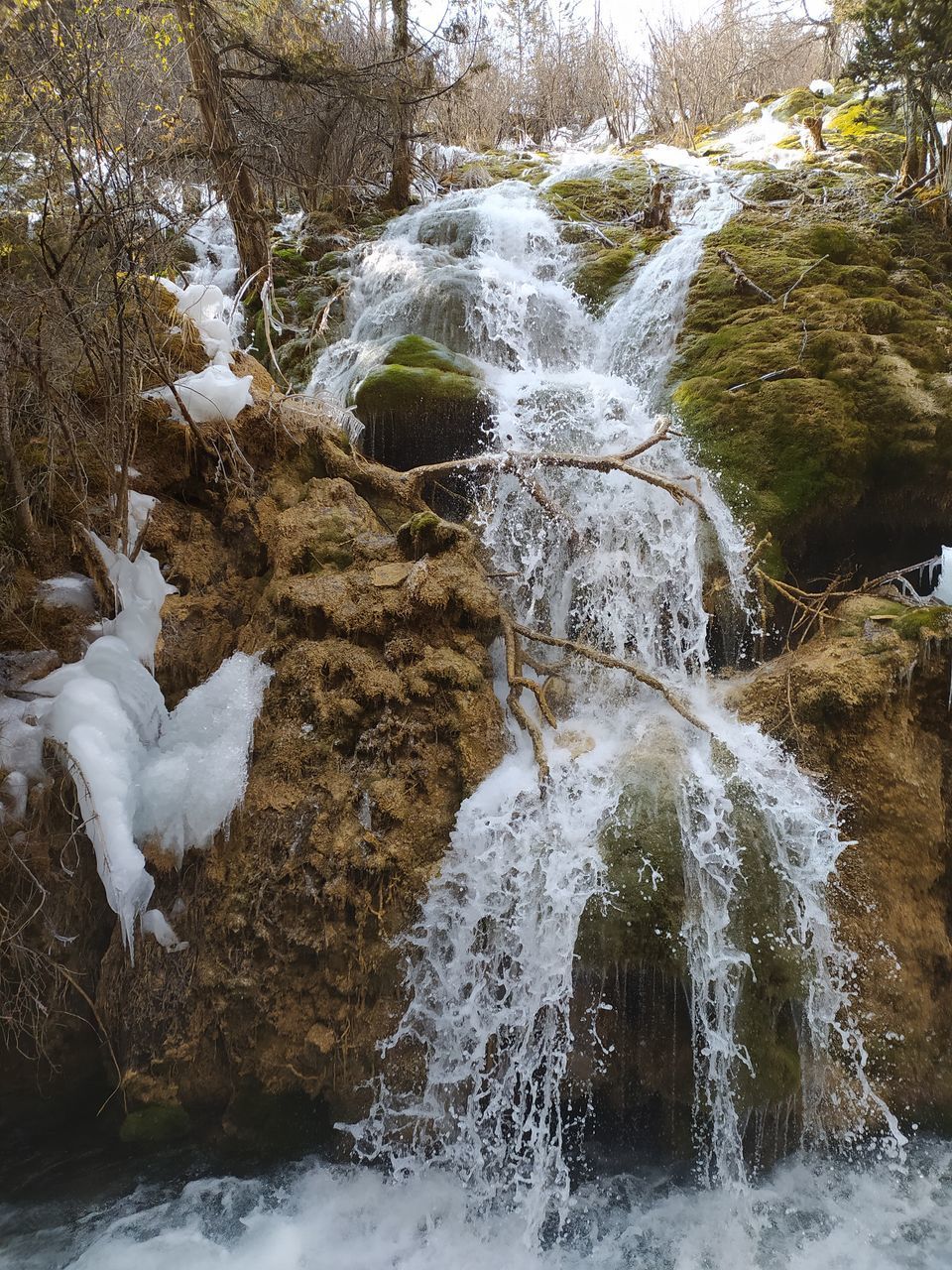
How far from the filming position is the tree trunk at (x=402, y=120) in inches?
304

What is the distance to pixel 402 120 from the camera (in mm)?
8805

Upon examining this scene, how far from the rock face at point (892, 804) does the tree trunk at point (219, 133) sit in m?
5.27

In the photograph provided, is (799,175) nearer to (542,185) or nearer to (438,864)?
(542,185)

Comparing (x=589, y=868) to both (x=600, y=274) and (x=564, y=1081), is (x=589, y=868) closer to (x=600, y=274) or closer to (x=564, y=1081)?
(x=564, y=1081)

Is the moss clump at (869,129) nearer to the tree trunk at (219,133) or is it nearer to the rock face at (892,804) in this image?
the tree trunk at (219,133)

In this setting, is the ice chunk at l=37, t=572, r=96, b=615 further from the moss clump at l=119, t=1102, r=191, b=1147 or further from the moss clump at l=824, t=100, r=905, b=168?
the moss clump at l=824, t=100, r=905, b=168

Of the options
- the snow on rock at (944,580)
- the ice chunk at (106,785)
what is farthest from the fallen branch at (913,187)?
the ice chunk at (106,785)

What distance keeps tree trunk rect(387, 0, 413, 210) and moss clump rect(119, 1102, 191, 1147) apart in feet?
28.5

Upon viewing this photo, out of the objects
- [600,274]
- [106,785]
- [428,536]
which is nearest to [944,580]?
[428,536]

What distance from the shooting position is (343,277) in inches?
302

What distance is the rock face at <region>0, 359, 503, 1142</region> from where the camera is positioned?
3.23m

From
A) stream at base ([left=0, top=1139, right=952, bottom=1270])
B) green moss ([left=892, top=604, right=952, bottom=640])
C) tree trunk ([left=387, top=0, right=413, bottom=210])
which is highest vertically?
tree trunk ([left=387, top=0, right=413, bottom=210])

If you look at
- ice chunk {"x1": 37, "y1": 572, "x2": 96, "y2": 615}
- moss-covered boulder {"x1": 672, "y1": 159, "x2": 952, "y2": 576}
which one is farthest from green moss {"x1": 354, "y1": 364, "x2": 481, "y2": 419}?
ice chunk {"x1": 37, "y1": 572, "x2": 96, "y2": 615}

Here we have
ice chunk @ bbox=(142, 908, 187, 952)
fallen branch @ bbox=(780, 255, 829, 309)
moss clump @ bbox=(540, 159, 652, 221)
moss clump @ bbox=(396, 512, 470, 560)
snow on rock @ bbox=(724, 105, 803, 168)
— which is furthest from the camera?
snow on rock @ bbox=(724, 105, 803, 168)
